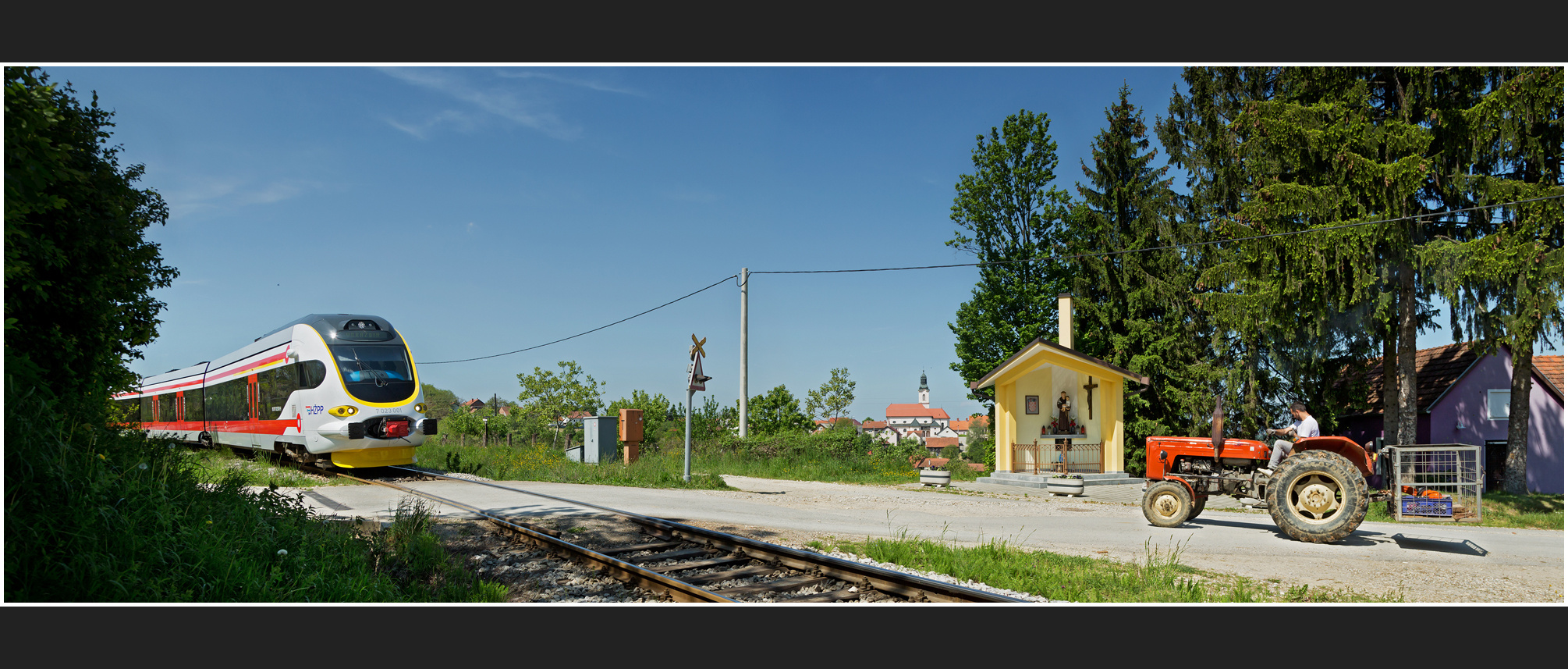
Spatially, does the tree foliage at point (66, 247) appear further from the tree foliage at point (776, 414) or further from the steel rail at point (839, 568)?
the tree foliage at point (776, 414)

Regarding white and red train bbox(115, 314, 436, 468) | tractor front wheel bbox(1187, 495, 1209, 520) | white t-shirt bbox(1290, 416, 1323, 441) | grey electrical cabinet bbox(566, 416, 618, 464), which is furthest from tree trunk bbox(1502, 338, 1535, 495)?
white and red train bbox(115, 314, 436, 468)

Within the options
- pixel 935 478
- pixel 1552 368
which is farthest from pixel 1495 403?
pixel 935 478

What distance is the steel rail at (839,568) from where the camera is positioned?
5824mm

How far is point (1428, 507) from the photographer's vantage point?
29.8ft

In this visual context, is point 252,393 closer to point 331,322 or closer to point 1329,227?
point 331,322

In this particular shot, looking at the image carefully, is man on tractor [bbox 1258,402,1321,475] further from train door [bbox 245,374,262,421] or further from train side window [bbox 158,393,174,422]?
train side window [bbox 158,393,174,422]

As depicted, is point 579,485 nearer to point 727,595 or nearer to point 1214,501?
point 727,595

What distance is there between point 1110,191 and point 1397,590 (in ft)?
80.2

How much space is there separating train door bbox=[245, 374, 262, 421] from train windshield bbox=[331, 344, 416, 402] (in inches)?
136

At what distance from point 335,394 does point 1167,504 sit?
14.5 meters

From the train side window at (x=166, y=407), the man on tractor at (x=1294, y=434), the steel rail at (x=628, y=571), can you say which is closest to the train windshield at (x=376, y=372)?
the steel rail at (x=628, y=571)

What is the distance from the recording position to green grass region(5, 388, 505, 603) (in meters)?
4.81

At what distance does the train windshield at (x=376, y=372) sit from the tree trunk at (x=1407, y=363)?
19628 mm

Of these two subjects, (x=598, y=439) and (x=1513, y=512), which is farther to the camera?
(x=598, y=439)
